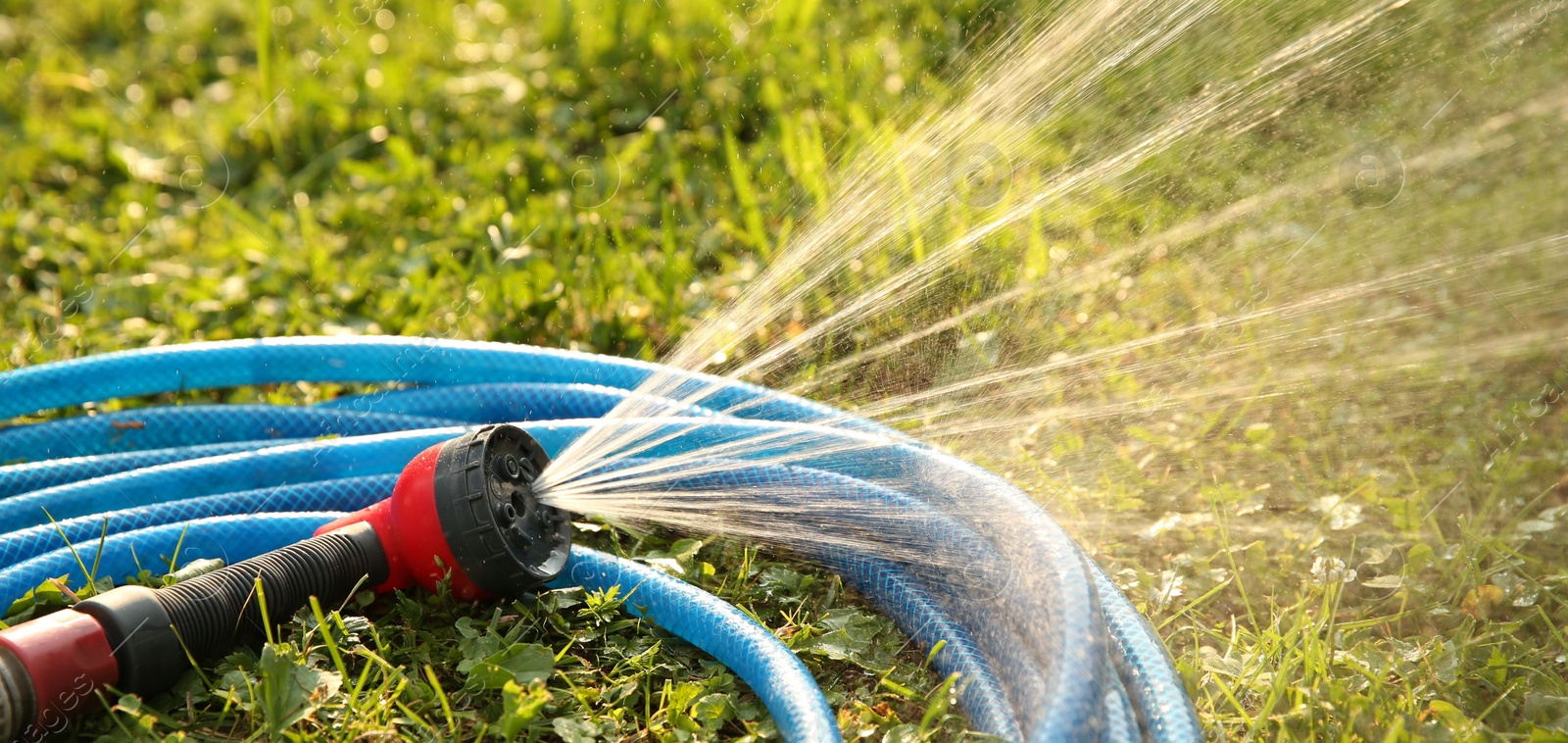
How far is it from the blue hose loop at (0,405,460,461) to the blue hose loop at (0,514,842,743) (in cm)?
32

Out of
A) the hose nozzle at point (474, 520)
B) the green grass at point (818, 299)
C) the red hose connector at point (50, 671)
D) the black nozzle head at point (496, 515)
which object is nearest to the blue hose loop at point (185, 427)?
the green grass at point (818, 299)

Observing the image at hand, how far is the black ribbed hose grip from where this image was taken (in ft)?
6.53

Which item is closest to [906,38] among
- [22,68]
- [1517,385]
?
[1517,385]

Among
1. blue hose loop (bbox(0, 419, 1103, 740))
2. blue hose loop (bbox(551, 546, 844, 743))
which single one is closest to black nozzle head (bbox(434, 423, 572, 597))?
blue hose loop (bbox(551, 546, 844, 743))

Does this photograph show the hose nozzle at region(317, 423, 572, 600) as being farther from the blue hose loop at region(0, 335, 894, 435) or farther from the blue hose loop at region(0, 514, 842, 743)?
the blue hose loop at region(0, 335, 894, 435)

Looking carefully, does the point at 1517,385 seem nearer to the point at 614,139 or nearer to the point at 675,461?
the point at 675,461

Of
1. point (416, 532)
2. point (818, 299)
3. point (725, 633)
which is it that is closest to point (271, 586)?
point (416, 532)

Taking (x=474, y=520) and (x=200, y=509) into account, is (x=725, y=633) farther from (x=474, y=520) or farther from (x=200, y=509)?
(x=200, y=509)

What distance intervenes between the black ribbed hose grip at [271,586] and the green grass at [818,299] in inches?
3.2

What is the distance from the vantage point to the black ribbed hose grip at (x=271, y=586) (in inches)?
78.4

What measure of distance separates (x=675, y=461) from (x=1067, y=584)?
3.27ft

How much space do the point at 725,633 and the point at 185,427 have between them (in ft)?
4.75

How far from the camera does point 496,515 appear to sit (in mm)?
2072

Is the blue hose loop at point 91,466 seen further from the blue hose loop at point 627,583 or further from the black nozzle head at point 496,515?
the black nozzle head at point 496,515
